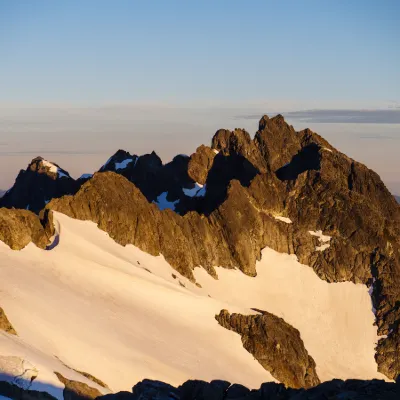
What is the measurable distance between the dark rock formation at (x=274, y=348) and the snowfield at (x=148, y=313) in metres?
1.90

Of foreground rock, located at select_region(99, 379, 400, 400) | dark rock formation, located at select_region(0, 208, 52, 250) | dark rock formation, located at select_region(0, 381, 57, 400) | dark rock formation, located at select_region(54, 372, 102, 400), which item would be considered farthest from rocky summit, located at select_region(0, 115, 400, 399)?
foreground rock, located at select_region(99, 379, 400, 400)

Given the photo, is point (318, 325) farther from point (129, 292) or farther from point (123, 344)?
point (123, 344)

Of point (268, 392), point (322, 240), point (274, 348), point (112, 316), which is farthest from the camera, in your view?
point (322, 240)

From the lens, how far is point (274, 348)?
137 m

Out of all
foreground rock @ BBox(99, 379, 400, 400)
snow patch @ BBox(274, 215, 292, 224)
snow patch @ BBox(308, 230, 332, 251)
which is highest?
foreground rock @ BBox(99, 379, 400, 400)

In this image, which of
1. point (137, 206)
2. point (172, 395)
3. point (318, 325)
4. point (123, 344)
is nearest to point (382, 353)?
point (318, 325)

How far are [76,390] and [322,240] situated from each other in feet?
366

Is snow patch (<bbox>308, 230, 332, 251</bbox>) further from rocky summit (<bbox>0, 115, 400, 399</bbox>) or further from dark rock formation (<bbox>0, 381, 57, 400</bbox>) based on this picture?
dark rock formation (<bbox>0, 381, 57, 400</bbox>)

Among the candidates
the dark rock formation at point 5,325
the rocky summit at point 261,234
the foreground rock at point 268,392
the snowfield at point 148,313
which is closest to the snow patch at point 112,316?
the snowfield at point 148,313

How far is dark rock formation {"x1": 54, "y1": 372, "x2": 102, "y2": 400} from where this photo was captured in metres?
69.5

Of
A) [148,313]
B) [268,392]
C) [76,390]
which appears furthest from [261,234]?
[268,392]

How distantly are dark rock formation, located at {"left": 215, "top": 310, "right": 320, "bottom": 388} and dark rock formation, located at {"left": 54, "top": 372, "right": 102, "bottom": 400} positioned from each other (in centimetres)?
6239

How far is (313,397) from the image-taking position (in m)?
53.0

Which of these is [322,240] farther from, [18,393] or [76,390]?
[18,393]
